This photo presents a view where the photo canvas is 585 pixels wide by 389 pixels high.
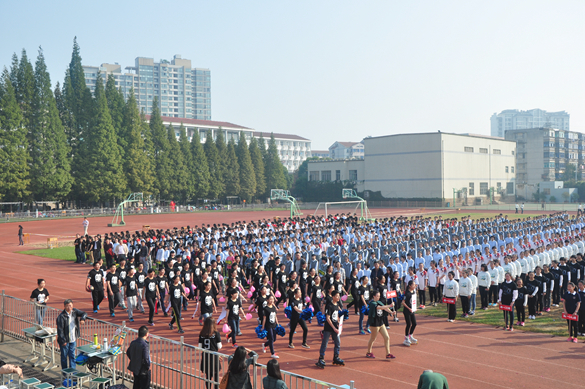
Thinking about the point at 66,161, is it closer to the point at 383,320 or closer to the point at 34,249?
the point at 34,249

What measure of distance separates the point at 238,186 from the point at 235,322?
70.7 m

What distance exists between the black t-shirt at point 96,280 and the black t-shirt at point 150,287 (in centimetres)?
246

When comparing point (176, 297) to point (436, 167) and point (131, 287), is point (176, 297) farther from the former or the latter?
point (436, 167)

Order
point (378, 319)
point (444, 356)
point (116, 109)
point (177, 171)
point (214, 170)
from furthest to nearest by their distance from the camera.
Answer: point (214, 170), point (177, 171), point (116, 109), point (444, 356), point (378, 319)

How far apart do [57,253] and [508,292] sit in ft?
86.4

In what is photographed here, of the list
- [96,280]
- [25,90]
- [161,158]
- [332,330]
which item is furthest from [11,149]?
[332,330]

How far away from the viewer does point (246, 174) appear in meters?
82.8

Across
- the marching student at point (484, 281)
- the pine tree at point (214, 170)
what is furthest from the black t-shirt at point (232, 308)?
the pine tree at point (214, 170)

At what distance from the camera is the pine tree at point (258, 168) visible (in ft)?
281

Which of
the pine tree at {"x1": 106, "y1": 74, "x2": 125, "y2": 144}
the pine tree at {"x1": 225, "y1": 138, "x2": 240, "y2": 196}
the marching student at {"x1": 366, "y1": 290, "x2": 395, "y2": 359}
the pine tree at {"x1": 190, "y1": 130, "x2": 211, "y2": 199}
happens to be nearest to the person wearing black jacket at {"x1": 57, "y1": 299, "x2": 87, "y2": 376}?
the marching student at {"x1": 366, "y1": 290, "x2": 395, "y2": 359}

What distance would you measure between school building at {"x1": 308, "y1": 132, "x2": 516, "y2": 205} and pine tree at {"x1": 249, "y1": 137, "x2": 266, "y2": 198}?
15.9 meters

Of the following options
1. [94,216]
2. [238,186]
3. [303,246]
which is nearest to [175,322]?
[303,246]

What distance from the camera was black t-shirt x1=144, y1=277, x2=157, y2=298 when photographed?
42.1ft

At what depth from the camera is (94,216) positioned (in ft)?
190
